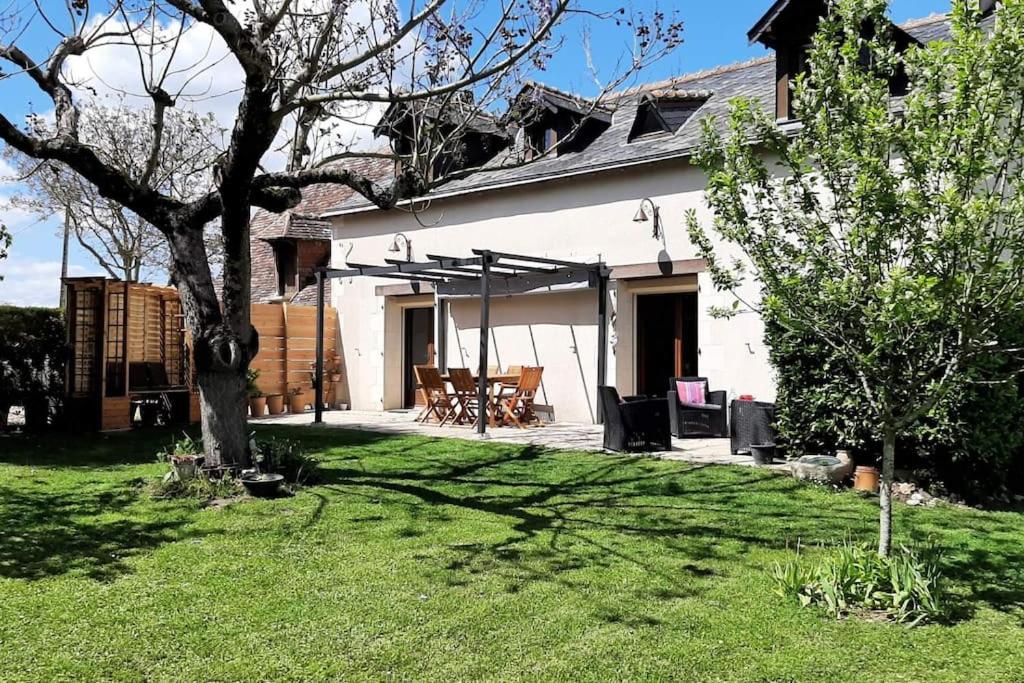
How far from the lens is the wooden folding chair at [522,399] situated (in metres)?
12.7

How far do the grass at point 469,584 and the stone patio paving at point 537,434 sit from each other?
155 centimetres

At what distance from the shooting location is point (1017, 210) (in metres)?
3.68

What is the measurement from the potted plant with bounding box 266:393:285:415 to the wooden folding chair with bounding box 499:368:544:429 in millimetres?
5218

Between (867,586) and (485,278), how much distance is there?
26.3 ft

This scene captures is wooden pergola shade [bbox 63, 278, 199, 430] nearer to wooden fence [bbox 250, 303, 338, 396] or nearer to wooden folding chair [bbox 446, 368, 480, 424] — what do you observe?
wooden fence [bbox 250, 303, 338, 396]

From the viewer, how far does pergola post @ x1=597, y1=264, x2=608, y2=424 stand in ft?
42.2

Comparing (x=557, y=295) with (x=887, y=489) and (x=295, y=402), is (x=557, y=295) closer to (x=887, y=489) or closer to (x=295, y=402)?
(x=295, y=402)

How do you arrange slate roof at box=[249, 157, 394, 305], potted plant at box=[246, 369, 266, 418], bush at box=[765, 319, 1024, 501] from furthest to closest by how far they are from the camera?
1. slate roof at box=[249, 157, 394, 305]
2. potted plant at box=[246, 369, 266, 418]
3. bush at box=[765, 319, 1024, 501]

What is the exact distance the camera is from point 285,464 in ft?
26.5

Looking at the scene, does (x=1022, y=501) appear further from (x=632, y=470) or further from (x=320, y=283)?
(x=320, y=283)

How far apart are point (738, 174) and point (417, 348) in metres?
13.3

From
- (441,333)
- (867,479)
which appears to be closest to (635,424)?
(867,479)

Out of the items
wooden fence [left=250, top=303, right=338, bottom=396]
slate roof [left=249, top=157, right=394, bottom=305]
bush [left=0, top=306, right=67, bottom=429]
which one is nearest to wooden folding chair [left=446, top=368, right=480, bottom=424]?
wooden fence [left=250, top=303, right=338, bottom=396]

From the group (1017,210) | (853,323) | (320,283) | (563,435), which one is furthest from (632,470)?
(320,283)
